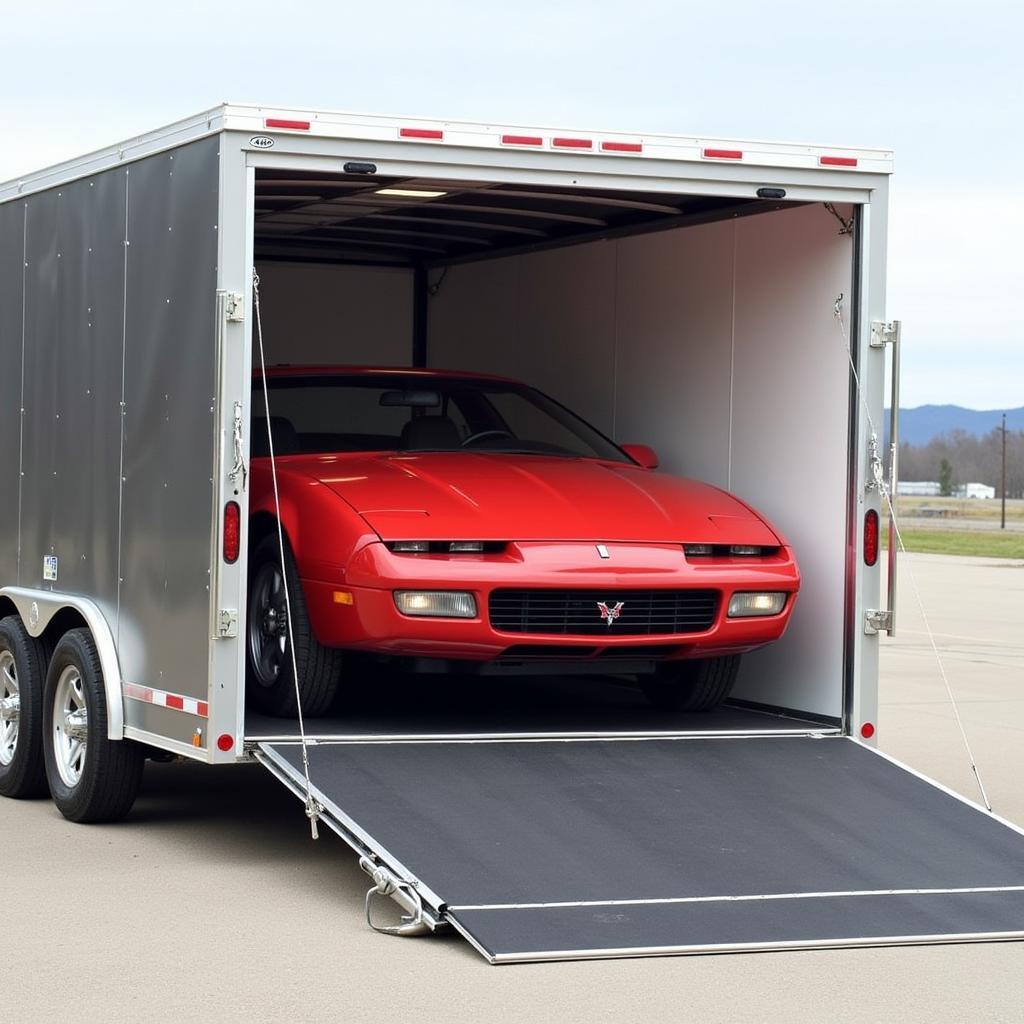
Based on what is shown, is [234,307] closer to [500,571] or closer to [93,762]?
[500,571]

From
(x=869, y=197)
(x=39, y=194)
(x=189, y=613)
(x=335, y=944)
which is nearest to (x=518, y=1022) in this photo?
(x=335, y=944)

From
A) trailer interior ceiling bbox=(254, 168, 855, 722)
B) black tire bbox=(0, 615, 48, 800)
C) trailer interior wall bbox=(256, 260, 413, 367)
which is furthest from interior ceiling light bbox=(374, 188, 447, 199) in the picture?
black tire bbox=(0, 615, 48, 800)

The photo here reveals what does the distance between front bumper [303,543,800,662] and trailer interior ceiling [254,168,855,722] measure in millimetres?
729

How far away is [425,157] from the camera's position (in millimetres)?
7352

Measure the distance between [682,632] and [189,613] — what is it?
1.99m

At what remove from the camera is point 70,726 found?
809 cm

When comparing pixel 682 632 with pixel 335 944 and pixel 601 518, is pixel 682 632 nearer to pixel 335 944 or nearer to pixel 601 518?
pixel 601 518

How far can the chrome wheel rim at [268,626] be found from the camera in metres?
7.96

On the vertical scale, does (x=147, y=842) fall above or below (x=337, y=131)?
below

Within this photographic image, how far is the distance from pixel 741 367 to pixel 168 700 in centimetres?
323

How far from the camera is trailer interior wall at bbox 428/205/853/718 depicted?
27.6 feet

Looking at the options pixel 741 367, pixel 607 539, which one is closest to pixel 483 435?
pixel 741 367

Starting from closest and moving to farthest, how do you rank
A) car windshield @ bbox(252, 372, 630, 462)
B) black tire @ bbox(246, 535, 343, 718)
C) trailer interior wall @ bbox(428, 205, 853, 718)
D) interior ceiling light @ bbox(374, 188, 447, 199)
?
1. black tire @ bbox(246, 535, 343, 718)
2. trailer interior wall @ bbox(428, 205, 853, 718)
3. car windshield @ bbox(252, 372, 630, 462)
4. interior ceiling light @ bbox(374, 188, 447, 199)

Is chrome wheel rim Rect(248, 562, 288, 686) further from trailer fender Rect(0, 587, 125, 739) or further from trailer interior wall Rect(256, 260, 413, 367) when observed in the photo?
trailer interior wall Rect(256, 260, 413, 367)
